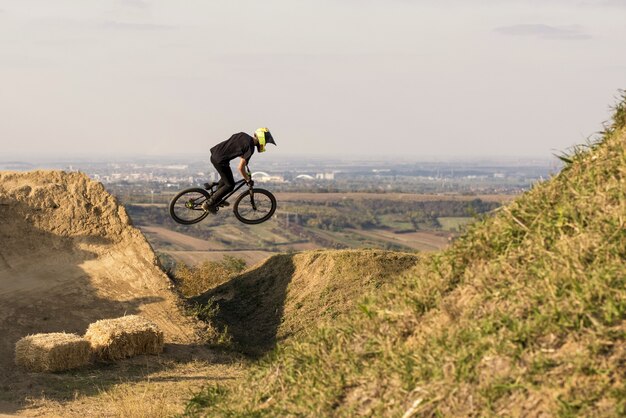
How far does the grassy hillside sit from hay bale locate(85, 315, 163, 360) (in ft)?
37.4

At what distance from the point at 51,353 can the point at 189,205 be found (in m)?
4.65

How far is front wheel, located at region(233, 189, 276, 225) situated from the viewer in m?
21.6

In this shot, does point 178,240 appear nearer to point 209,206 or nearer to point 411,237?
point 411,237

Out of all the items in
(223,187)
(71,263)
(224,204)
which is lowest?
(71,263)

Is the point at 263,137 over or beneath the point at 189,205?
over

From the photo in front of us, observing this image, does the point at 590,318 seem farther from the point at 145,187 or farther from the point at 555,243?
the point at 145,187

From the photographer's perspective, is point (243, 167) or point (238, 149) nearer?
point (238, 149)

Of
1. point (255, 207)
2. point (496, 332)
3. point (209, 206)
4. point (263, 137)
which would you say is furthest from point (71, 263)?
point (496, 332)

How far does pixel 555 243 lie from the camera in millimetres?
8789

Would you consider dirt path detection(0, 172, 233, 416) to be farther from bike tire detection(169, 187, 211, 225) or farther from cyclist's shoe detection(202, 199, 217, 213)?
cyclist's shoe detection(202, 199, 217, 213)

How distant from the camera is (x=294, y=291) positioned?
2858 centimetres

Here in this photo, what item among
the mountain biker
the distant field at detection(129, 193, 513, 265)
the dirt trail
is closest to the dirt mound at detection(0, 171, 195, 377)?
the dirt trail

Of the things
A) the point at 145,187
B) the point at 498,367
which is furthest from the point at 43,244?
the point at 145,187

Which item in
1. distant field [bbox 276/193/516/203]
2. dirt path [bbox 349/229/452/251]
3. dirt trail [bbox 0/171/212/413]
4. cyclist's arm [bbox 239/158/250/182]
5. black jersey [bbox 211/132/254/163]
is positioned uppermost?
black jersey [bbox 211/132/254/163]
